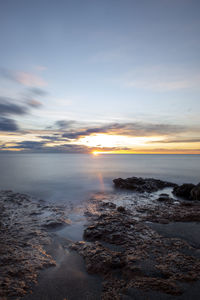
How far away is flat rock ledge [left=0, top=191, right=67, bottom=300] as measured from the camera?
520 cm

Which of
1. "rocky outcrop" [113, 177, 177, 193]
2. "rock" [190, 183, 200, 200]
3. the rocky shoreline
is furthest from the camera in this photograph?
"rocky outcrop" [113, 177, 177, 193]

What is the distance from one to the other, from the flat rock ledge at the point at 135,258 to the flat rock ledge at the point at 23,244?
176 centimetres

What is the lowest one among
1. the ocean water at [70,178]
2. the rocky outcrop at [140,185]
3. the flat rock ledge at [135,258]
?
the ocean water at [70,178]

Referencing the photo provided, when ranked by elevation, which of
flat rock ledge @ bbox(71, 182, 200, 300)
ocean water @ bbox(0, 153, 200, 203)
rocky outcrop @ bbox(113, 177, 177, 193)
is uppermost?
flat rock ledge @ bbox(71, 182, 200, 300)

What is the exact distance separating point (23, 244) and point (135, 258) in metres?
4.96

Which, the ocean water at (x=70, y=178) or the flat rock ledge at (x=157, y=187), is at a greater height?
the flat rock ledge at (x=157, y=187)

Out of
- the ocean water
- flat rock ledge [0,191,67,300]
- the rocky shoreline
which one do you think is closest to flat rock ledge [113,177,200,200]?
the ocean water

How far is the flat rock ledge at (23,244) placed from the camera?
5199mm

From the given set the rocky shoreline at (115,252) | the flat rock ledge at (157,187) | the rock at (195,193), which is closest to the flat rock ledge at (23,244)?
the rocky shoreline at (115,252)

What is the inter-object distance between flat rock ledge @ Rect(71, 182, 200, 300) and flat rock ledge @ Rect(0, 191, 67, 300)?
176 centimetres

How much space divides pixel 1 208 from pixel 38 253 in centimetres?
763

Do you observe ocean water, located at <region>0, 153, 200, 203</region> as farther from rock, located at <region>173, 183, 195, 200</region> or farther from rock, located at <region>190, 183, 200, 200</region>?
rock, located at <region>190, 183, 200, 200</region>

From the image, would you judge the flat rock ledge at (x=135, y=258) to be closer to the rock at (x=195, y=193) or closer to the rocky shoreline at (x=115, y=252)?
the rocky shoreline at (x=115, y=252)

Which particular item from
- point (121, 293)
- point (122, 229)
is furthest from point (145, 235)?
point (121, 293)
